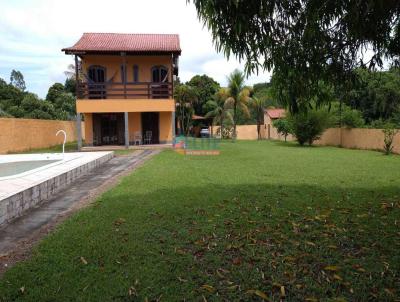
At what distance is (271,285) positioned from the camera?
3.47 meters

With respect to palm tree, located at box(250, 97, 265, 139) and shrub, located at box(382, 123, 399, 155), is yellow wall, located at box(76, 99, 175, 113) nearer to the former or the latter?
shrub, located at box(382, 123, 399, 155)

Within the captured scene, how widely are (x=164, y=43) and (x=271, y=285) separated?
A: 69.5 ft

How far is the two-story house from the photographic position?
70.2 ft

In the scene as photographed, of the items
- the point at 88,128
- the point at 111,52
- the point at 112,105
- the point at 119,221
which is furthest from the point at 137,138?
the point at 119,221

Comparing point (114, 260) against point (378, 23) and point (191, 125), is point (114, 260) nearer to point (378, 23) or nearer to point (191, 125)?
point (378, 23)

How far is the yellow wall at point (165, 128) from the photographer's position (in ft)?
78.6

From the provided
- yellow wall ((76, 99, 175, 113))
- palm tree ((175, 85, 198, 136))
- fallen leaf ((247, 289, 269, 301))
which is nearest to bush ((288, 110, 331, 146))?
yellow wall ((76, 99, 175, 113))

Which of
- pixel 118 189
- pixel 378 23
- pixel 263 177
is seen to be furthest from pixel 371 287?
pixel 263 177

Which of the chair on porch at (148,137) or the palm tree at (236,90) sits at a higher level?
the palm tree at (236,90)

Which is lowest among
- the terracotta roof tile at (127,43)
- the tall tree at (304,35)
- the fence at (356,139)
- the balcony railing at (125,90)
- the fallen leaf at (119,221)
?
the fallen leaf at (119,221)

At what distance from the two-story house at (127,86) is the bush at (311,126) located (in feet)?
26.5

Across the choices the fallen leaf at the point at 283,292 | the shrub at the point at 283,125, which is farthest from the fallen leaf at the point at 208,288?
the shrub at the point at 283,125

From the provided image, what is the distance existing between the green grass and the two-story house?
1442 cm

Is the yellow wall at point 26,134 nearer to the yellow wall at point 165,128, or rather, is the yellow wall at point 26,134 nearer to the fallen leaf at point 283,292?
the yellow wall at point 165,128
